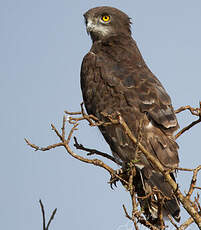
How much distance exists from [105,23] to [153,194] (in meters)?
3.97

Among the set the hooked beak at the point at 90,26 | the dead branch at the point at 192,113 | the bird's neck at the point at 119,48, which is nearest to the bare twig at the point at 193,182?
the dead branch at the point at 192,113

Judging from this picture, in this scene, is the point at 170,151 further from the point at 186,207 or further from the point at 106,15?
the point at 106,15

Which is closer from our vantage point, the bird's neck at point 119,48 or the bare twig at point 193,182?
the bare twig at point 193,182

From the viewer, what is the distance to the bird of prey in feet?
18.6

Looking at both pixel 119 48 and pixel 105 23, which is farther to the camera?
pixel 105 23

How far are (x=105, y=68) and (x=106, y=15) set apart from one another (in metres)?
1.91

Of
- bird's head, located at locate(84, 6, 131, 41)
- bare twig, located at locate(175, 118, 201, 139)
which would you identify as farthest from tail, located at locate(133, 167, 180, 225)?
bird's head, located at locate(84, 6, 131, 41)

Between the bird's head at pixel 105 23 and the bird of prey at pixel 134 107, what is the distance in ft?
1.16

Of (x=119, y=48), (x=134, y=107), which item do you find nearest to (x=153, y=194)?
Answer: (x=134, y=107)

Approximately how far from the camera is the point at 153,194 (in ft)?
17.4

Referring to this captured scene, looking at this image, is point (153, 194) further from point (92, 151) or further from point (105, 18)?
point (105, 18)

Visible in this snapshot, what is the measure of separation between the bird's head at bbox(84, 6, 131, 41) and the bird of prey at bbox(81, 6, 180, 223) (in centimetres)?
35

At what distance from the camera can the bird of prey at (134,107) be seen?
223 inches

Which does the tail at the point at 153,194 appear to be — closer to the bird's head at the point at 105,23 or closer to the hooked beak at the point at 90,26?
the bird's head at the point at 105,23
